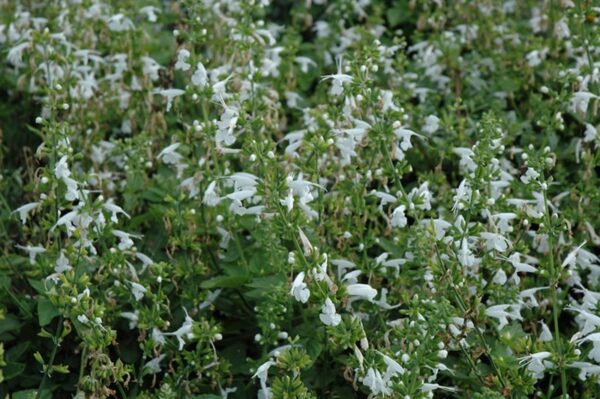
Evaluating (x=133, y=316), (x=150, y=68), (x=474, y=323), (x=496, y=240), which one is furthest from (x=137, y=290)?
(x=150, y=68)

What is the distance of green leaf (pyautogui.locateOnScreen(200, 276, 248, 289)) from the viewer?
4188mm

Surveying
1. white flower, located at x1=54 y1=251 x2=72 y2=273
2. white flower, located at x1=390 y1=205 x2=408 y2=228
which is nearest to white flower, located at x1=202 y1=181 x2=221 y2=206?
white flower, located at x1=54 y1=251 x2=72 y2=273

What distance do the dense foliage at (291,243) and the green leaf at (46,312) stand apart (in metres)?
0.01

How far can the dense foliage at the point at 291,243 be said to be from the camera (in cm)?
360

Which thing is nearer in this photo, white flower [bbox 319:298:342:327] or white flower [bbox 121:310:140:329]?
white flower [bbox 319:298:342:327]

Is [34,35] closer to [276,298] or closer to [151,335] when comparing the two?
[151,335]

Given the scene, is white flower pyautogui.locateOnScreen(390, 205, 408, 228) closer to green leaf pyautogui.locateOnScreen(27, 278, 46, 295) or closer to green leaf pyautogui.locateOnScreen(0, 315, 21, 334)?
green leaf pyautogui.locateOnScreen(27, 278, 46, 295)

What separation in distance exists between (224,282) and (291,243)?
1.26ft

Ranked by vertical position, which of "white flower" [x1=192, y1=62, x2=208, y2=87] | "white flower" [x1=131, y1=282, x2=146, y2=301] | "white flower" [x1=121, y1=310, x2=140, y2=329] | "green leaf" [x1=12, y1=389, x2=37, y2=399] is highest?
"white flower" [x1=192, y1=62, x2=208, y2=87]

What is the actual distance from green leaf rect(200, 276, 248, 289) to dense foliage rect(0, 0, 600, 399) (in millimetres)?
12

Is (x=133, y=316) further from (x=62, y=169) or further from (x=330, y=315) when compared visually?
(x=330, y=315)

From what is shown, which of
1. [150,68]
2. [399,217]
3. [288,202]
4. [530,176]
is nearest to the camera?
[288,202]

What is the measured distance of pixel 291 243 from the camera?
173 inches

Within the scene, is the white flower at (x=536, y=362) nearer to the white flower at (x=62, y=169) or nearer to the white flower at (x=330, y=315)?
the white flower at (x=330, y=315)
